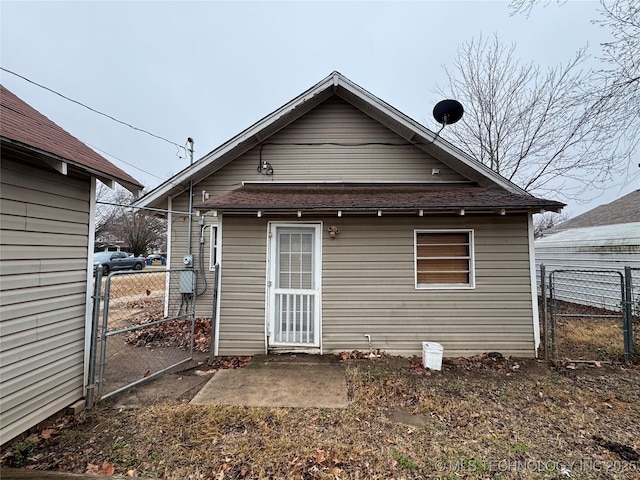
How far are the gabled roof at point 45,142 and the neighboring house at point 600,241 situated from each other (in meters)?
13.2

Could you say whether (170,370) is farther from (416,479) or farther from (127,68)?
(127,68)

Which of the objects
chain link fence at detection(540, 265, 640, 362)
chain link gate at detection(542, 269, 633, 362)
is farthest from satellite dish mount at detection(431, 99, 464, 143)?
chain link gate at detection(542, 269, 633, 362)

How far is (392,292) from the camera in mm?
5223

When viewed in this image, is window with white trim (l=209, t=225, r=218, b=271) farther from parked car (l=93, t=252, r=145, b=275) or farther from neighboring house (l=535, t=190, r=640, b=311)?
parked car (l=93, t=252, r=145, b=275)

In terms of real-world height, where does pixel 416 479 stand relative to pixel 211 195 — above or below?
below

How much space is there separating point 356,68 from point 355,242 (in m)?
11.6

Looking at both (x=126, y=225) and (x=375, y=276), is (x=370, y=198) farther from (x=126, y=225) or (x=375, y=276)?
(x=126, y=225)

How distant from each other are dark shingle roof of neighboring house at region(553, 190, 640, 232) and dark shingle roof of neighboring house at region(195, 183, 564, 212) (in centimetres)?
837

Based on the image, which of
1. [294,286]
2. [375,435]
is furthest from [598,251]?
[375,435]

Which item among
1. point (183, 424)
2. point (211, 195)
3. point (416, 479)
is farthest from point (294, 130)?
point (416, 479)

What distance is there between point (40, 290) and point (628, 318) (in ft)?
27.3

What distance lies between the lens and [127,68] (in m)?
14.0

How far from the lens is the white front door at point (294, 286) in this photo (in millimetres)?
5262

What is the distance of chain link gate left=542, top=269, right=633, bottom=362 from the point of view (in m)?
4.78
